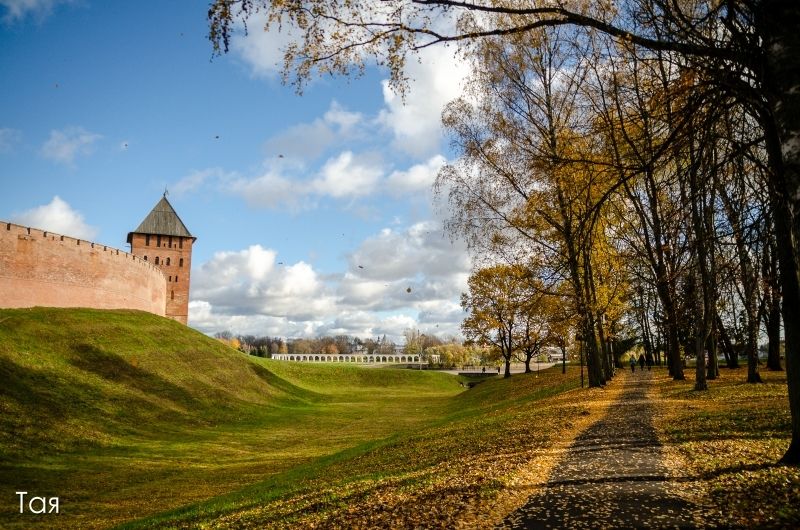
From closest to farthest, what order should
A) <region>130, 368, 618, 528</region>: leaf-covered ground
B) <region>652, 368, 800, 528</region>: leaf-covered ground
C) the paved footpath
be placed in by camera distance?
<region>652, 368, 800, 528</region>: leaf-covered ground < the paved footpath < <region>130, 368, 618, 528</region>: leaf-covered ground

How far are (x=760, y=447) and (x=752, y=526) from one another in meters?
4.35

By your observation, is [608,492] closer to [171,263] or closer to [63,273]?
[63,273]

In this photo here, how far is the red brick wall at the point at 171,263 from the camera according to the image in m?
64.6

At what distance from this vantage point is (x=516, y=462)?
30.8 ft

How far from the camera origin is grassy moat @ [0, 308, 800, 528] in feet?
26.1

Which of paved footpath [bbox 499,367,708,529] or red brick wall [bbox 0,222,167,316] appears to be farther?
red brick wall [bbox 0,222,167,316]

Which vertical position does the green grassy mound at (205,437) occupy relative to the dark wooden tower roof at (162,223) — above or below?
below

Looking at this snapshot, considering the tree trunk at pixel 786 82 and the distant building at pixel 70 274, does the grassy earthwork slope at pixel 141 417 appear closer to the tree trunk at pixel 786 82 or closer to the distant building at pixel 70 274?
the distant building at pixel 70 274

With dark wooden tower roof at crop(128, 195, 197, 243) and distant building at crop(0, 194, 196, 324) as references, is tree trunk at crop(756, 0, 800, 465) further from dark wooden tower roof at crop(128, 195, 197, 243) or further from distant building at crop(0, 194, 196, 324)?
dark wooden tower roof at crop(128, 195, 197, 243)

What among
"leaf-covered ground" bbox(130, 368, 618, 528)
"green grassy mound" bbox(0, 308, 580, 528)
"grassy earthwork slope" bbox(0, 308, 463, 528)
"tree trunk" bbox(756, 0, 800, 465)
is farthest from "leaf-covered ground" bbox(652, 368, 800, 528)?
"grassy earthwork slope" bbox(0, 308, 463, 528)

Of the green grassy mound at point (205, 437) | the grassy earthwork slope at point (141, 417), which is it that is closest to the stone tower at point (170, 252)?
the green grassy mound at point (205, 437)

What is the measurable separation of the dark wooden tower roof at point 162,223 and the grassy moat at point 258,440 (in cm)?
2332

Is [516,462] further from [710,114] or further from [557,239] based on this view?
[557,239]

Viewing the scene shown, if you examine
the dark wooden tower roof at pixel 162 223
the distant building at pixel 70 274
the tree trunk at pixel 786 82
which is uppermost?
the dark wooden tower roof at pixel 162 223
